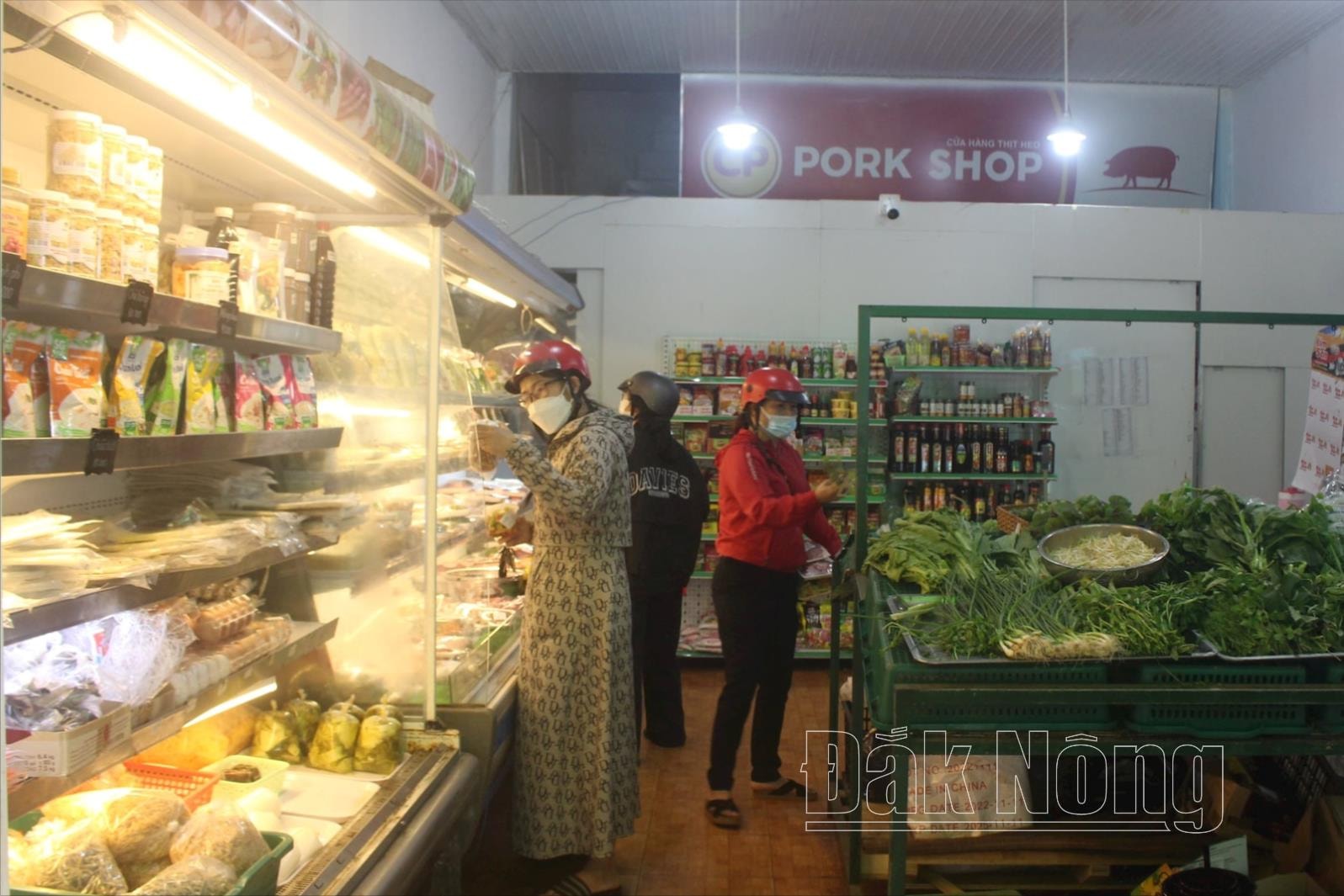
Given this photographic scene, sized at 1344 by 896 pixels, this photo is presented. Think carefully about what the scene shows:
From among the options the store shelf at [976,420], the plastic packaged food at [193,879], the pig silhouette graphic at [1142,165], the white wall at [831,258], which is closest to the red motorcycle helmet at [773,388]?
the store shelf at [976,420]

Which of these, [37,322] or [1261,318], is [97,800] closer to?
[37,322]

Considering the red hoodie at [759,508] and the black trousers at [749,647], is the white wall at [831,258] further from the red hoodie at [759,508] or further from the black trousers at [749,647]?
the black trousers at [749,647]

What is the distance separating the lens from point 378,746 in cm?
268

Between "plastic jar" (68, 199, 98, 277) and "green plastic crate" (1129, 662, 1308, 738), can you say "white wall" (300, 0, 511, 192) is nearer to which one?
"plastic jar" (68, 199, 98, 277)

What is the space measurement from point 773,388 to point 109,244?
9.15 feet

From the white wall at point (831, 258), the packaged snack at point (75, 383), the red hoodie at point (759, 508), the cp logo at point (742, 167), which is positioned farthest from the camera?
the cp logo at point (742, 167)

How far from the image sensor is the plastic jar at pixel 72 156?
169cm

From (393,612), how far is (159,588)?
3.68 ft

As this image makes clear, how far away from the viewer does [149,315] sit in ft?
5.75

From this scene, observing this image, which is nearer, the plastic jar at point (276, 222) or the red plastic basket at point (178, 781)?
the red plastic basket at point (178, 781)

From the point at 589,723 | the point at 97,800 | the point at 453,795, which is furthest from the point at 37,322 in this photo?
the point at 589,723

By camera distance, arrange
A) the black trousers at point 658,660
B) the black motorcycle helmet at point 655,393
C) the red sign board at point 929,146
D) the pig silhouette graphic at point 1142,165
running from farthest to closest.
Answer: the pig silhouette graphic at point 1142,165 → the red sign board at point 929,146 → the black motorcycle helmet at point 655,393 → the black trousers at point 658,660

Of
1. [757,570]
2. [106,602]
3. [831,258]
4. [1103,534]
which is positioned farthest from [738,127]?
[106,602]

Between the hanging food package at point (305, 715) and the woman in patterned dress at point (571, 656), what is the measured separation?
0.72 m
